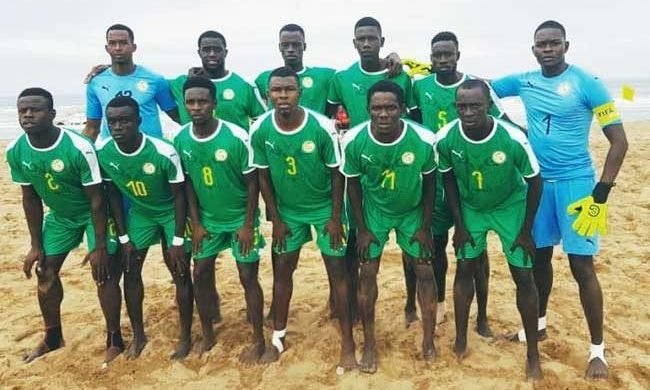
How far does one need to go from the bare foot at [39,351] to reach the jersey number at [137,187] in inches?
68.7

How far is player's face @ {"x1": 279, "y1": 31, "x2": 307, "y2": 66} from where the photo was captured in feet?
18.0

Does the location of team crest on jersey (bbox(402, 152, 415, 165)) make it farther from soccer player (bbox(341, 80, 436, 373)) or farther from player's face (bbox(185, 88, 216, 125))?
player's face (bbox(185, 88, 216, 125))

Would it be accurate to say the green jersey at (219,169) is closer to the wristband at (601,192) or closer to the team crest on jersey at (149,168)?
the team crest on jersey at (149,168)

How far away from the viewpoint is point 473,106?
4070 mm

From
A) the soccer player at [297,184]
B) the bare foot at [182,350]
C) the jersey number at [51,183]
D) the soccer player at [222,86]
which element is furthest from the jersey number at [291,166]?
the jersey number at [51,183]

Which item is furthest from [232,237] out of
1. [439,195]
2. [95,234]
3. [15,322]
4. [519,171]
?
[15,322]

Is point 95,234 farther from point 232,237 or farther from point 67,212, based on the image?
point 232,237

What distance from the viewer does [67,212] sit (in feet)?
16.2

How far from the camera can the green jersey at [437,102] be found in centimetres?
488

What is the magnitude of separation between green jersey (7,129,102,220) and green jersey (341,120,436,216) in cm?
204

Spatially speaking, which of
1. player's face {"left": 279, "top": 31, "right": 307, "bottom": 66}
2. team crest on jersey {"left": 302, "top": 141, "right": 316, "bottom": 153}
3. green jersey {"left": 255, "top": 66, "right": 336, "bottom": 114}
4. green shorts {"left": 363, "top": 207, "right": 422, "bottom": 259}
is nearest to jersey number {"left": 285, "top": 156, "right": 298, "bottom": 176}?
team crest on jersey {"left": 302, "top": 141, "right": 316, "bottom": 153}

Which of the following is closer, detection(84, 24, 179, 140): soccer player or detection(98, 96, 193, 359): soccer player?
detection(98, 96, 193, 359): soccer player

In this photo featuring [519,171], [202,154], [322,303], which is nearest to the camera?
[519,171]

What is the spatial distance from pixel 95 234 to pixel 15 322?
6.30 feet
